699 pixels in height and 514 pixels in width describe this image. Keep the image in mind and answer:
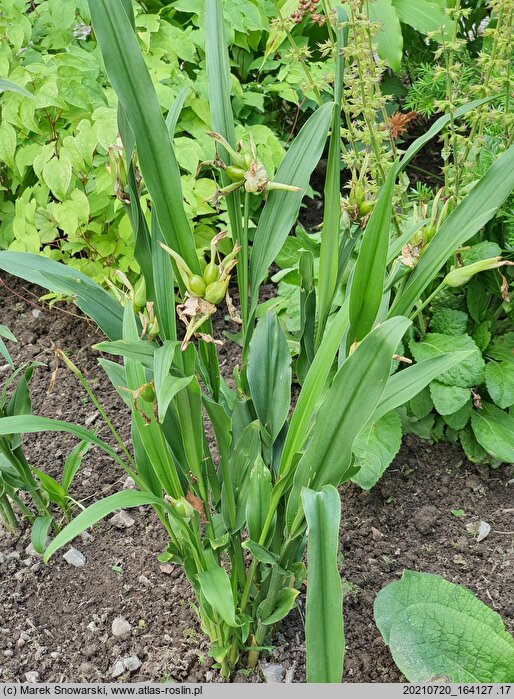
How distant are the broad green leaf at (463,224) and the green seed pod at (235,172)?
0.27m

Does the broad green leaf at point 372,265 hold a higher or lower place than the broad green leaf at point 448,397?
higher

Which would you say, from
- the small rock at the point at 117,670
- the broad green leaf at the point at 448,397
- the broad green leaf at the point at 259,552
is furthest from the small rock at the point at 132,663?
the broad green leaf at the point at 448,397

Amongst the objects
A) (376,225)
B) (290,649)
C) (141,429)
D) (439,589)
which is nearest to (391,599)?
(439,589)

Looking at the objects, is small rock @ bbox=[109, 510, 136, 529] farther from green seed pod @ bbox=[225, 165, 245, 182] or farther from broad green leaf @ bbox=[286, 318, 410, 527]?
green seed pod @ bbox=[225, 165, 245, 182]

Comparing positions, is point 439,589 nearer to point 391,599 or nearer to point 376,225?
point 391,599

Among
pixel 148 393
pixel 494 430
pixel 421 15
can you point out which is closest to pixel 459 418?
pixel 494 430

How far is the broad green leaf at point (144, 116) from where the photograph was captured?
2.55 ft

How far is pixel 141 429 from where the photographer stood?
3.33 feet

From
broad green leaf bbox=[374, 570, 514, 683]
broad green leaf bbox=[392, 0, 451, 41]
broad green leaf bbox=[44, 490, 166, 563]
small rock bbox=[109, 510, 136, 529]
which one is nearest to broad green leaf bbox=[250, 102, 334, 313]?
broad green leaf bbox=[44, 490, 166, 563]

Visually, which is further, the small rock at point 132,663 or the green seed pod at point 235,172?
the small rock at point 132,663

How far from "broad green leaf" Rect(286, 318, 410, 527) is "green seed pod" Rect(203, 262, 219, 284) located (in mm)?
172

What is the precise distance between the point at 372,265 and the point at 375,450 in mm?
767

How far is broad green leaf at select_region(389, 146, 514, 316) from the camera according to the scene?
3.05 ft

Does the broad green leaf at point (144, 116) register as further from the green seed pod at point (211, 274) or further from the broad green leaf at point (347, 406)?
the broad green leaf at point (347, 406)
